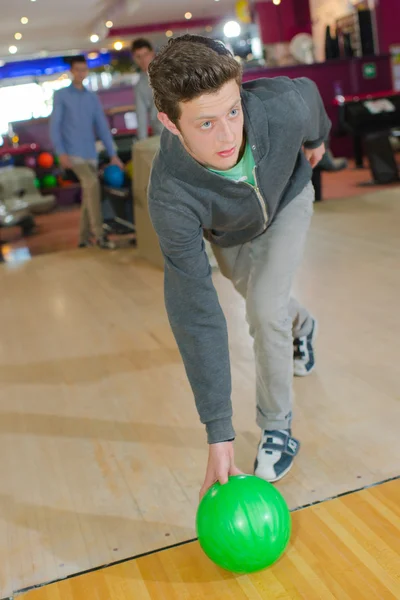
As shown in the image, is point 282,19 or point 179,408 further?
point 282,19

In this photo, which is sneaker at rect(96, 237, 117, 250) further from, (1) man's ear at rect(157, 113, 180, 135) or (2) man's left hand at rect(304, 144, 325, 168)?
(1) man's ear at rect(157, 113, 180, 135)

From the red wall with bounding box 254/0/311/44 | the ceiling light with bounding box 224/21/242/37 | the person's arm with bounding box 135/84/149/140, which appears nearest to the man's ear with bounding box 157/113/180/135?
the person's arm with bounding box 135/84/149/140

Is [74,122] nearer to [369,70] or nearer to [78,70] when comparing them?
[78,70]

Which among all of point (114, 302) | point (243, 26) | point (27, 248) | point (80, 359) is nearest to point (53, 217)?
point (27, 248)

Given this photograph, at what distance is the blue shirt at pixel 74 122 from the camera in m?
5.78

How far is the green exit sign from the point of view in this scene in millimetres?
9875

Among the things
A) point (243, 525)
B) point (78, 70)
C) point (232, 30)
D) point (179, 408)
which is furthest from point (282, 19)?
point (243, 525)

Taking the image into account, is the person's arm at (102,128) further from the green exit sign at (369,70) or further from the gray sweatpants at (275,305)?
the green exit sign at (369,70)

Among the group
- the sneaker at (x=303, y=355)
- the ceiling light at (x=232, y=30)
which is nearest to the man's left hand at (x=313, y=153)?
the sneaker at (x=303, y=355)

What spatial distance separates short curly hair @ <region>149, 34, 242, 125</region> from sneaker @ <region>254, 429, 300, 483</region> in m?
0.97

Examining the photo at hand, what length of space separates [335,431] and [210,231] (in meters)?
0.74

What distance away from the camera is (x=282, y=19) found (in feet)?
43.8

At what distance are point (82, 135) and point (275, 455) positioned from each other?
14.3 ft

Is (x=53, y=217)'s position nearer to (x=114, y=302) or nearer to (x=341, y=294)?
(x=114, y=302)
